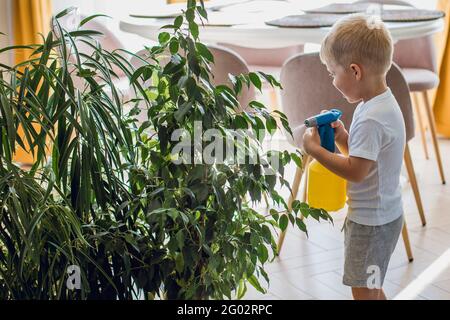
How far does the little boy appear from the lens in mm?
2010

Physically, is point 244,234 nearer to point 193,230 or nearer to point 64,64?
point 193,230

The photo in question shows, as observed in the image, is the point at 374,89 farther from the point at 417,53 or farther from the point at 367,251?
the point at 417,53

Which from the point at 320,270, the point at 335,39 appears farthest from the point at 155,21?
the point at 335,39

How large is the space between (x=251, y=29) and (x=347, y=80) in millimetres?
1414

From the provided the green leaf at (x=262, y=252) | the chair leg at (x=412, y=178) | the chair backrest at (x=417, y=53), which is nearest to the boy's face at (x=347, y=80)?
the green leaf at (x=262, y=252)

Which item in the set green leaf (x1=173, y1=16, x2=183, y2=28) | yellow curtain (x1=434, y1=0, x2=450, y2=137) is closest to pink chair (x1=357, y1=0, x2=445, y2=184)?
yellow curtain (x1=434, y1=0, x2=450, y2=137)

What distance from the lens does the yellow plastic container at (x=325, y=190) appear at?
2275mm

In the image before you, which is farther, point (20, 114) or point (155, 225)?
point (155, 225)

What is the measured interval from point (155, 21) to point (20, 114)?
6.40 feet

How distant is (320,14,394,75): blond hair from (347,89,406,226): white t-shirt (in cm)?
10

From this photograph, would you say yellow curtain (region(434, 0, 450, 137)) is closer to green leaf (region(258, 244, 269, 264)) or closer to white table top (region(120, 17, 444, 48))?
white table top (region(120, 17, 444, 48))

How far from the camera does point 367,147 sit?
1.99m

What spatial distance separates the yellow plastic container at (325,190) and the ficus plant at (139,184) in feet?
0.98
